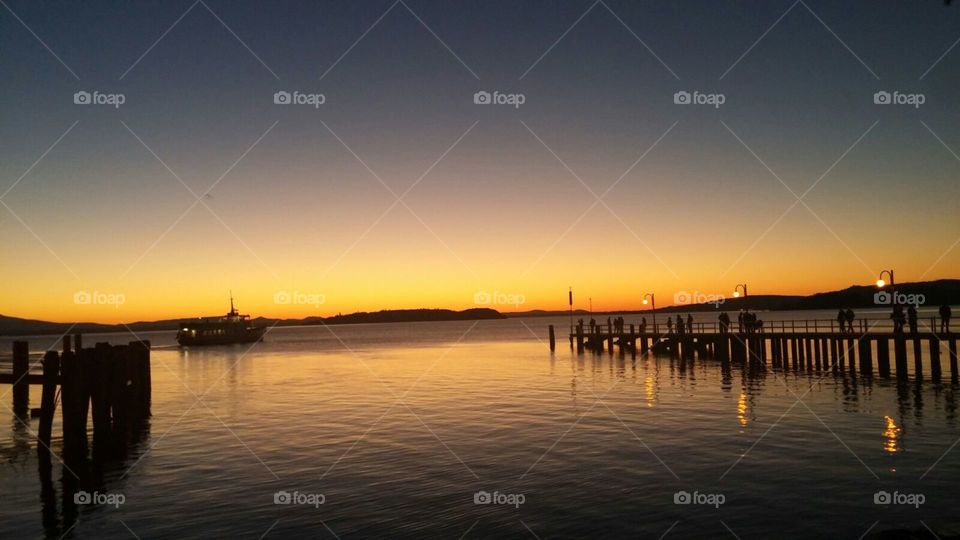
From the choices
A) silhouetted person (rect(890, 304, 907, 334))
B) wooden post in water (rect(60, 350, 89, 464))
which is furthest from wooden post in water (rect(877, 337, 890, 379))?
wooden post in water (rect(60, 350, 89, 464))

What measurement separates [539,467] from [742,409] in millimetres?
12690

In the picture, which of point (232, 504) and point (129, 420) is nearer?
point (232, 504)

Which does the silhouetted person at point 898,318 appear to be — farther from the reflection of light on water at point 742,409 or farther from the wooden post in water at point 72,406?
the wooden post in water at point 72,406

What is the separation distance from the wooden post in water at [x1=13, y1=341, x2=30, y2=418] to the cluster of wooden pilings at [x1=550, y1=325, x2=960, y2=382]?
4017cm

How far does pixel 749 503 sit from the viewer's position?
1464 centimetres

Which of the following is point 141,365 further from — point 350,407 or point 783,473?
point 783,473

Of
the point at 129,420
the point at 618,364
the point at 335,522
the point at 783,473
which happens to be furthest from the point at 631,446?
the point at 618,364

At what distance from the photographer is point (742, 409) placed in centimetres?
2723

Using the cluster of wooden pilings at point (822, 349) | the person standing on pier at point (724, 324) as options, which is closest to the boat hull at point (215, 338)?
the cluster of wooden pilings at point (822, 349)

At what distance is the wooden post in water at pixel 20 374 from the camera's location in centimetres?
2473

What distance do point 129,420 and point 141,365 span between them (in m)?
2.72

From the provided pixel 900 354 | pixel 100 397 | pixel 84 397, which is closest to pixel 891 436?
pixel 900 354

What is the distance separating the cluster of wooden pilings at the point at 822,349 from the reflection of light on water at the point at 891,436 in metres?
12.4

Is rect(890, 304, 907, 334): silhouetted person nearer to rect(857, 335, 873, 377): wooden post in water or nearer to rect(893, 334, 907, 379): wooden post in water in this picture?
rect(893, 334, 907, 379): wooden post in water
